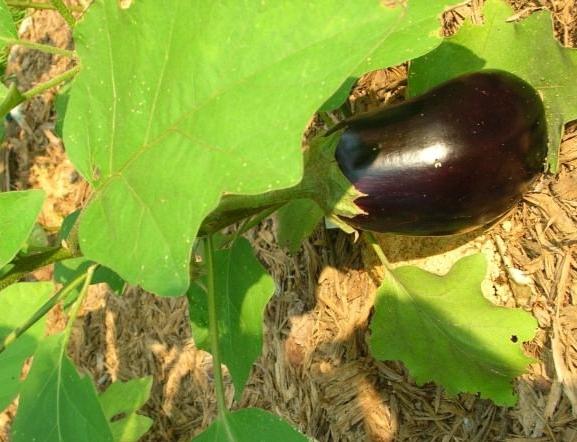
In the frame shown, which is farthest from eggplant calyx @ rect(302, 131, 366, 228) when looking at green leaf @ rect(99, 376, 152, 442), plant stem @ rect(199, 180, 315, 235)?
green leaf @ rect(99, 376, 152, 442)

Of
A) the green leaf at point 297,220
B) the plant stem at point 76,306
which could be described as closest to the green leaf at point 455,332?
the green leaf at point 297,220

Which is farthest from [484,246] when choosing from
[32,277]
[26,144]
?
[26,144]

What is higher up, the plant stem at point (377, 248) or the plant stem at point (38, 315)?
the plant stem at point (38, 315)

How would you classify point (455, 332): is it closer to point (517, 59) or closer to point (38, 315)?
point (517, 59)

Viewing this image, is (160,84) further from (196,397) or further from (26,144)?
(26,144)

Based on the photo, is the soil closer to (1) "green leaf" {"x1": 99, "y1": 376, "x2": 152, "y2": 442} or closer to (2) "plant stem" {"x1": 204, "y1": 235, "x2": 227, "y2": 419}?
(1) "green leaf" {"x1": 99, "y1": 376, "x2": 152, "y2": 442}

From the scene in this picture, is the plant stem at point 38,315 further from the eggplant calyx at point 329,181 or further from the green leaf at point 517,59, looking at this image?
the green leaf at point 517,59

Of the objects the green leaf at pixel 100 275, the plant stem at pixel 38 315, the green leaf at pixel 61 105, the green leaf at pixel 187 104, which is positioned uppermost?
the green leaf at pixel 187 104
